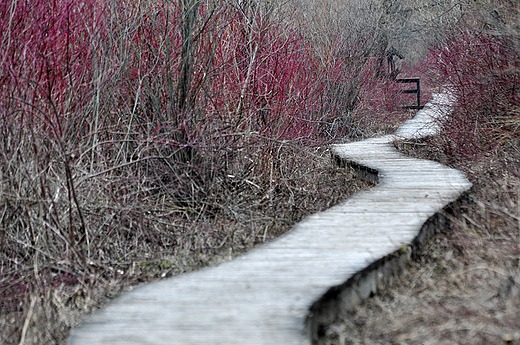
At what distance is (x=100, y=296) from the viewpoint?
3.84 meters

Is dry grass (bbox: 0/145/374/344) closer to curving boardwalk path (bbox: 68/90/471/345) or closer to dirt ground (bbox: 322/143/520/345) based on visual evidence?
curving boardwalk path (bbox: 68/90/471/345)

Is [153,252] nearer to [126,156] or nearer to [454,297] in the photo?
[126,156]

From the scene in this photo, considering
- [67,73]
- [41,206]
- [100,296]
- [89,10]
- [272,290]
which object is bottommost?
[100,296]

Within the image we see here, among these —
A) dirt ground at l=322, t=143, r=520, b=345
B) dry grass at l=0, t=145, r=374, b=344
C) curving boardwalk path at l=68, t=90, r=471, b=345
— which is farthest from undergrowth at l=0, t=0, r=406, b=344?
dirt ground at l=322, t=143, r=520, b=345

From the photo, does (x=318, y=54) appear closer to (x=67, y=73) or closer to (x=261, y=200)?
(x=261, y=200)

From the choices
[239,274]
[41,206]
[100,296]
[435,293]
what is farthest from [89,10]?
[435,293]

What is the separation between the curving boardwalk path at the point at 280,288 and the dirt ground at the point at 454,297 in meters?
0.11

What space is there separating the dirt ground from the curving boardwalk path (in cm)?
11

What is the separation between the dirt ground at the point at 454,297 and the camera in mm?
2768

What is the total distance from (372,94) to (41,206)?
9668 millimetres

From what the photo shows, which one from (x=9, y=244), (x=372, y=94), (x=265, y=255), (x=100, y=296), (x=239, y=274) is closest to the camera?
(x=239, y=274)

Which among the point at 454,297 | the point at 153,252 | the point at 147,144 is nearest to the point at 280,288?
the point at 454,297

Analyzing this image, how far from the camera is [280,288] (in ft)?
9.91

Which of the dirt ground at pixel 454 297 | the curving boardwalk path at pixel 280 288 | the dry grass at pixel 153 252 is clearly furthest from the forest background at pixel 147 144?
the curving boardwalk path at pixel 280 288
